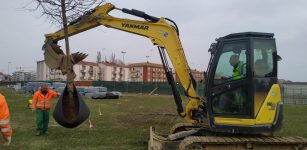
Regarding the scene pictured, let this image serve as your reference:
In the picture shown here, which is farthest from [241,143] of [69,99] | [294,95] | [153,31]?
[294,95]

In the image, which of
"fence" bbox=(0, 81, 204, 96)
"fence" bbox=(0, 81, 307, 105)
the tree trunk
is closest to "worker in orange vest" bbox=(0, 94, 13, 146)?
the tree trunk

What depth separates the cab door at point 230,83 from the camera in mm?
7551

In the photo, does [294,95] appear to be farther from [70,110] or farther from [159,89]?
[70,110]

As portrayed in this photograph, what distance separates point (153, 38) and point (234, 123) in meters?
2.93

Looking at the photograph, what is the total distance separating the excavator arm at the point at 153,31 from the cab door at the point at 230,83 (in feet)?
3.70

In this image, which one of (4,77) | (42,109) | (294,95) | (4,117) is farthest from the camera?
(4,77)

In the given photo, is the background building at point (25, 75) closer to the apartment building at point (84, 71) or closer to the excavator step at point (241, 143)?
the apartment building at point (84, 71)

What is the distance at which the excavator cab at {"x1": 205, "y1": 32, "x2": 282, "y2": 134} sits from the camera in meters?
7.50

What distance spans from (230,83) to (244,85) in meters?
0.29

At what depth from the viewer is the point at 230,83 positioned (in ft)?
25.2

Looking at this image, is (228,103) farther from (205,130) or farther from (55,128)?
(55,128)

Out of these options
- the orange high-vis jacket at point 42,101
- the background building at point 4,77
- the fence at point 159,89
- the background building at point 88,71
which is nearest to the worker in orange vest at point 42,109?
the orange high-vis jacket at point 42,101

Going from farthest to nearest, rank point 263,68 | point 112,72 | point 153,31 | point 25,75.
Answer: point 25,75
point 112,72
point 153,31
point 263,68

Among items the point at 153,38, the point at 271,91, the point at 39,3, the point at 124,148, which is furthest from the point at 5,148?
the point at 271,91
